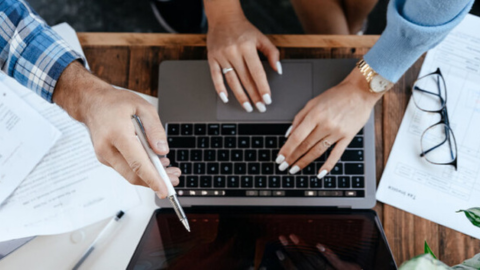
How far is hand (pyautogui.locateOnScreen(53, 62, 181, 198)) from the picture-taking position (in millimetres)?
562

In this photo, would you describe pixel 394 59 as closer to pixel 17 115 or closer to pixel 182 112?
pixel 182 112

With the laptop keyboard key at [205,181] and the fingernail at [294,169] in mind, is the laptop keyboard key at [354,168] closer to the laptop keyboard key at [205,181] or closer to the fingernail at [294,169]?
the fingernail at [294,169]

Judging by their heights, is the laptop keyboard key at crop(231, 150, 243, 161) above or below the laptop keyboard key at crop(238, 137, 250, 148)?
below

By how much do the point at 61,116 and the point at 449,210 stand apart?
0.75 metres

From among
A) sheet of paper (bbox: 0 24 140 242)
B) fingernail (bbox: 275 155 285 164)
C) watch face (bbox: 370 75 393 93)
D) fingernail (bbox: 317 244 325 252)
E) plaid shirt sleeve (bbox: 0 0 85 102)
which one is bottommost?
fingernail (bbox: 317 244 325 252)

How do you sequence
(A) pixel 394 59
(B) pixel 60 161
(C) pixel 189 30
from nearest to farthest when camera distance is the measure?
(A) pixel 394 59, (B) pixel 60 161, (C) pixel 189 30

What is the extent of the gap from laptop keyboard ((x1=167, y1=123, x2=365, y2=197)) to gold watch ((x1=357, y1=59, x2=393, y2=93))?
0.28ft

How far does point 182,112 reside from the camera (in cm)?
71

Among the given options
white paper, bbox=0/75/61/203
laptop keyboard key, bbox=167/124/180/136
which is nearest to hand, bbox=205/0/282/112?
laptop keyboard key, bbox=167/124/180/136

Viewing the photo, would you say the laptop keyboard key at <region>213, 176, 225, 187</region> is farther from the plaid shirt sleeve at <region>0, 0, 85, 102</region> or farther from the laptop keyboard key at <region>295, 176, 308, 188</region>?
the plaid shirt sleeve at <region>0, 0, 85, 102</region>

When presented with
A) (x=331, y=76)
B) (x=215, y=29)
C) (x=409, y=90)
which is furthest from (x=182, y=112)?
(x=409, y=90)

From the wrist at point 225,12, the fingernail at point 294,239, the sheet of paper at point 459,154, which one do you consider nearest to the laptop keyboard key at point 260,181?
the fingernail at point 294,239

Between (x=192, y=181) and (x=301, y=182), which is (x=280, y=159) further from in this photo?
(x=192, y=181)

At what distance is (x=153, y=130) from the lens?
580mm
